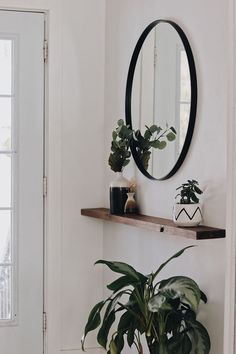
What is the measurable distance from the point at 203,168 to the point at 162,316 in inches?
25.3

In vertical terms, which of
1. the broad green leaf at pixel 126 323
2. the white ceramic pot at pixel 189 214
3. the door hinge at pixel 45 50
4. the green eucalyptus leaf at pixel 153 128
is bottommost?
the broad green leaf at pixel 126 323

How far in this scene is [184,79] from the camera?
9.39 ft

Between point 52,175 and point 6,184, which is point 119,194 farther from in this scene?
point 6,184

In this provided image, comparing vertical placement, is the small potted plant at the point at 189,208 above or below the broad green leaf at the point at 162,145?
below

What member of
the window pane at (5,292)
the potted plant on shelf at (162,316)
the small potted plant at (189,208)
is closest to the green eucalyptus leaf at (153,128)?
the small potted plant at (189,208)

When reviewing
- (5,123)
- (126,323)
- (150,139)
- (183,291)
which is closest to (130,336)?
(126,323)

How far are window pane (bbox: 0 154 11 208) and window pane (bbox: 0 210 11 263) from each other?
0.06 metres

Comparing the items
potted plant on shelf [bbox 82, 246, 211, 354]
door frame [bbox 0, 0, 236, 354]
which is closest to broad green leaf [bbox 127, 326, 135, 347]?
potted plant on shelf [bbox 82, 246, 211, 354]

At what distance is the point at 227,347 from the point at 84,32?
233 centimetres

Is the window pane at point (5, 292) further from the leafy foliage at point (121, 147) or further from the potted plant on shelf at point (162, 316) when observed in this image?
the potted plant on shelf at point (162, 316)

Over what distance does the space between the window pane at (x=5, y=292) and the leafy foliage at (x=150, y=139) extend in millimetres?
1096

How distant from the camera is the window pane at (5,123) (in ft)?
12.2

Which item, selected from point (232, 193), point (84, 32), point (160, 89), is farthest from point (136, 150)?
point (232, 193)

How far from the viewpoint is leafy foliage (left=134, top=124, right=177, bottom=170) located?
9.92ft
